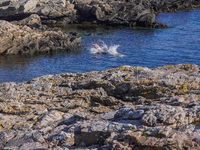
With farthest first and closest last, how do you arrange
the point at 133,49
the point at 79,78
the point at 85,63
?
the point at 133,49, the point at 85,63, the point at 79,78

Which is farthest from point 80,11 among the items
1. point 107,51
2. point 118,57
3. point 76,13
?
point 118,57

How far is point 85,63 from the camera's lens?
35.7 metres

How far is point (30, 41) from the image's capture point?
136ft

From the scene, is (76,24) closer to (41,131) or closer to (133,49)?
(133,49)

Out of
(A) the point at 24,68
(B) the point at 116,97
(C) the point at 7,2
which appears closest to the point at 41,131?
(B) the point at 116,97

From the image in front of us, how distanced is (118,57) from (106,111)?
29437 millimetres

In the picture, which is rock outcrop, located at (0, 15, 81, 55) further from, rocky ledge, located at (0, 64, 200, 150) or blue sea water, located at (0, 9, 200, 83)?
rocky ledge, located at (0, 64, 200, 150)

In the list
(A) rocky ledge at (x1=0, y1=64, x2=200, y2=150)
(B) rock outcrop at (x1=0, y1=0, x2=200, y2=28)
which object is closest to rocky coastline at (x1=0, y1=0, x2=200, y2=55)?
(B) rock outcrop at (x1=0, y1=0, x2=200, y2=28)

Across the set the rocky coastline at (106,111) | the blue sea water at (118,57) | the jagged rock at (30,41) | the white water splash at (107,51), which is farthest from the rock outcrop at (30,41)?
the rocky coastline at (106,111)

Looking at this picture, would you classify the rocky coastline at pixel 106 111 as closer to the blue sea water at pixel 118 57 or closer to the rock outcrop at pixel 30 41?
the blue sea water at pixel 118 57

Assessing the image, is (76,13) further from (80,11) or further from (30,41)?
(30,41)

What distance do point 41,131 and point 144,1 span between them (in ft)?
253

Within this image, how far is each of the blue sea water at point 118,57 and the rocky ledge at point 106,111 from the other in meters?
15.9

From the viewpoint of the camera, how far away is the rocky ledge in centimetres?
623
